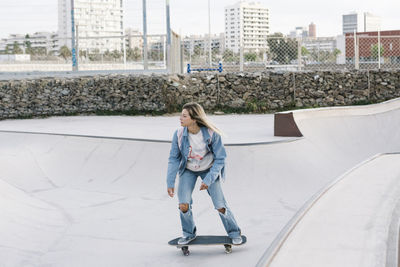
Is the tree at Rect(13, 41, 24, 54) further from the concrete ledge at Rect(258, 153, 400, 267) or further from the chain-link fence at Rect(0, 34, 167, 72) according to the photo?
the concrete ledge at Rect(258, 153, 400, 267)

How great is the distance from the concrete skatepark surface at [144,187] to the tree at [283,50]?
15.2ft

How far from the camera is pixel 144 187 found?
8.23m

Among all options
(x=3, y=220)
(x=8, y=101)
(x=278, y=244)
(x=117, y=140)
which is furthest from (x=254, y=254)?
(x=8, y=101)

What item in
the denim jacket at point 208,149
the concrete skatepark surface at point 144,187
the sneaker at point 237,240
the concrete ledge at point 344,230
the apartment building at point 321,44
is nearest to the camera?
the concrete ledge at point 344,230

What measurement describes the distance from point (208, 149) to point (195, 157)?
147mm

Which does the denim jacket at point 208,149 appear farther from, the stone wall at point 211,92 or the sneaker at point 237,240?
the stone wall at point 211,92

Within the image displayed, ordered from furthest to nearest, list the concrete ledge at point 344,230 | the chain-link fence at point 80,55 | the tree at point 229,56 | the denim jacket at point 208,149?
the tree at point 229,56 → the chain-link fence at point 80,55 → the denim jacket at point 208,149 → the concrete ledge at point 344,230

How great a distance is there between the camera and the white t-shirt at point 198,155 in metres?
5.00

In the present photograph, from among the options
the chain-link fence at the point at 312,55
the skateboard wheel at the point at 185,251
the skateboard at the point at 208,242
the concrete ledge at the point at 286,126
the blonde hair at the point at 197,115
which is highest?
the chain-link fence at the point at 312,55

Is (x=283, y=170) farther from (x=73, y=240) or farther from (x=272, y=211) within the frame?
(x=73, y=240)

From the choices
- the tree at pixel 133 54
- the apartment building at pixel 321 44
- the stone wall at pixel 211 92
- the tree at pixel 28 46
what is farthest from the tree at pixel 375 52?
the tree at pixel 28 46

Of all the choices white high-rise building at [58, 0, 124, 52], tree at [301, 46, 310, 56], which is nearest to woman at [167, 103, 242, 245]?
white high-rise building at [58, 0, 124, 52]

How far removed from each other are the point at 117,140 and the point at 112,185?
1.33m

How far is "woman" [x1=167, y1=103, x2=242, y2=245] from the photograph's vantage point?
4.95 m
